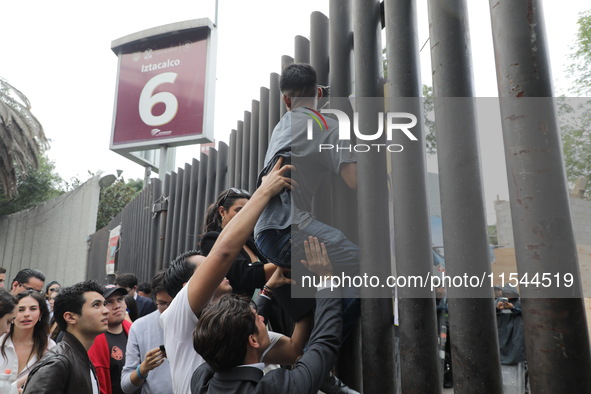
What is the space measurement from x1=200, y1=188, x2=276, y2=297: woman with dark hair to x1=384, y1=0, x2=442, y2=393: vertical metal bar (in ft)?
2.51

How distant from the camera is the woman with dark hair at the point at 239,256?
8.48 ft

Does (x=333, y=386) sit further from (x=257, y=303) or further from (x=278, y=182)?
(x=278, y=182)

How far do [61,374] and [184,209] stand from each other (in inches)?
137

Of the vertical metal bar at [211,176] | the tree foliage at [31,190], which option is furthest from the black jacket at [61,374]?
the tree foliage at [31,190]

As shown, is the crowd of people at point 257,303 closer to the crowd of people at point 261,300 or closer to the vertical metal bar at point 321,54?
the crowd of people at point 261,300

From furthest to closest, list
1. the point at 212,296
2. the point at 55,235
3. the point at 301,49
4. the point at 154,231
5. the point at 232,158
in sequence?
the point at 55,235 < the point at 154,231 < the point at 232,158 < the point at 301,49 < the point at 212,296

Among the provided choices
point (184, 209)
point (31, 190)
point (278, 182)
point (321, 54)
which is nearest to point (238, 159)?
point (184, 209)

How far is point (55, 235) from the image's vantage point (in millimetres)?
17016

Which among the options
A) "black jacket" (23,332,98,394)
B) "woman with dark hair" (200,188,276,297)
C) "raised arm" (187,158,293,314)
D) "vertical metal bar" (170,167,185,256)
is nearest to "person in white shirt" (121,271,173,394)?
"black jacket" (23,332,98,394)

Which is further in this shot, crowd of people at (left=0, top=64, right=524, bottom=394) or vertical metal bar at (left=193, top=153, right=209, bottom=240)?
vertical metal bar at (left=193, top=153, right=209, bottom=240)

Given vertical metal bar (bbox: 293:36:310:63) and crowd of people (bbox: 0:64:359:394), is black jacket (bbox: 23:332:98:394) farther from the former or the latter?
vertical metal bar (bbox: 293:36:310:63)

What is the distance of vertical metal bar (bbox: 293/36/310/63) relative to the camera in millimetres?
3435

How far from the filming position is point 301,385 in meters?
1.90

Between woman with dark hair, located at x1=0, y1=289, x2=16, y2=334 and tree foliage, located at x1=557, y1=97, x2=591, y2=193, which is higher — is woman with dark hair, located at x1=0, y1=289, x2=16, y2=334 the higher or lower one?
the lower one
